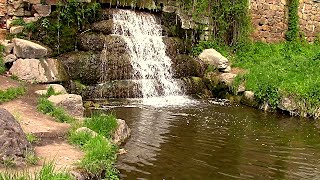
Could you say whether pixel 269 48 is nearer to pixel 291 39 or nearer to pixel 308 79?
pixel 291 39

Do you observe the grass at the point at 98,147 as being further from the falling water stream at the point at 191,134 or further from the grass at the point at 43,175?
the grass at the point at 43,175

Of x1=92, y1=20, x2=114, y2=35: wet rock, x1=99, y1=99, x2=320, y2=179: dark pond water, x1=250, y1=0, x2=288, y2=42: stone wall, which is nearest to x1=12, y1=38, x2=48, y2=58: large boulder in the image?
x1=92, y1=20, x2=114, y2=35: wet rock

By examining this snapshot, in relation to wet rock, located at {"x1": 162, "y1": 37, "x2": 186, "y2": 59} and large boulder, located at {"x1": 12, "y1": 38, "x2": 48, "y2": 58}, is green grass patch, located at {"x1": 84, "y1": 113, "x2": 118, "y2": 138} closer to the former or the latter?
large boulder, located at {"x1": 12, "y1": 38, "x2": 48, "y2": 58}

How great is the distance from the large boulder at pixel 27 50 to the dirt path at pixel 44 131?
1.67 metres

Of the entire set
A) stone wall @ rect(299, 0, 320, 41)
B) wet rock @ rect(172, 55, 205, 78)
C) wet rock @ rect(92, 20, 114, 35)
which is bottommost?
wet rock @ rect(172, 55, 205, 78)

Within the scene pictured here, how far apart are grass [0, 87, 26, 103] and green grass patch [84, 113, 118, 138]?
93.3 inches

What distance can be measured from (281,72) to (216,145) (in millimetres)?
6710

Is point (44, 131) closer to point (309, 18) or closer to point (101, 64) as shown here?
point (101, 64)

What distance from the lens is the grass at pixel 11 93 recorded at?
32.1 ft

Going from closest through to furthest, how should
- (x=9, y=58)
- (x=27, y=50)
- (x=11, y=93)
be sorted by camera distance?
1. (x=11, y=93)
2. (x=27, y=50)
3. (x=9, y=58)

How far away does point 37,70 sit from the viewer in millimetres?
12023

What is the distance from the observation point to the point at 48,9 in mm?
14102

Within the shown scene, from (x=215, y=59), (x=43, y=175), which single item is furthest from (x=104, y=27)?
(x=43, y=175)

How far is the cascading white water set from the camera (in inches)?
550
